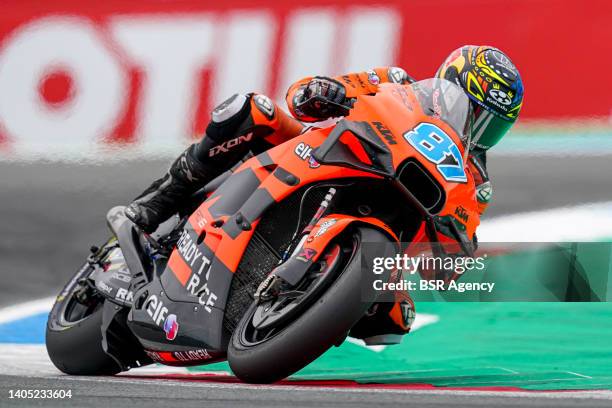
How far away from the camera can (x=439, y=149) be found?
135 inches

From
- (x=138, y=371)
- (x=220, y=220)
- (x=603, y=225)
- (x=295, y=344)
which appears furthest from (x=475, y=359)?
(x=295, y=344)

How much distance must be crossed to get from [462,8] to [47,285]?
261cm

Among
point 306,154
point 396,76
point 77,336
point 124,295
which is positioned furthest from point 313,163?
point 77,336

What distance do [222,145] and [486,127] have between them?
96 centimetres

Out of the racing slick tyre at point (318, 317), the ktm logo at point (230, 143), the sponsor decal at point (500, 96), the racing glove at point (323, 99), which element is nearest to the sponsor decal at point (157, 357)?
the racing slick tyre at point (318, 317)

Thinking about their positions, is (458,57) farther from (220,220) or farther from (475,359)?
(475,359)

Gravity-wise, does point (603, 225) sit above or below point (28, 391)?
above

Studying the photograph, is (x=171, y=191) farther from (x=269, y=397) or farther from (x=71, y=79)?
(x=71, y=79)

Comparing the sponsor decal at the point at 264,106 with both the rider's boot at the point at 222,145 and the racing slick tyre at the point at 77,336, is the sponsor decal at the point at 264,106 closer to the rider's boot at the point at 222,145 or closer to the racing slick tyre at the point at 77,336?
the rider's boot at the point at 222,145

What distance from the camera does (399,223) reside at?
3.54 metres

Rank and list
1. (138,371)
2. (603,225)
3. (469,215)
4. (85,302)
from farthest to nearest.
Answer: (603,225) < (138,371) < (85,302) < (469,215)

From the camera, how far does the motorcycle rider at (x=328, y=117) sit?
12.5 ft

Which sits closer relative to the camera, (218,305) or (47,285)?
(218,305)

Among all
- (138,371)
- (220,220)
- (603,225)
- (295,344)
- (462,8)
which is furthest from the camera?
(462,8)
